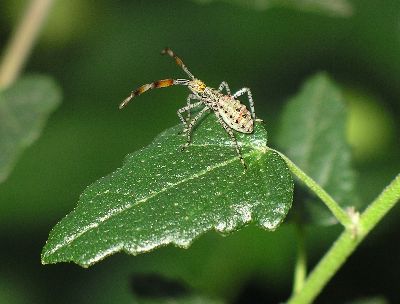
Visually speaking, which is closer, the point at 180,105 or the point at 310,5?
the point at 310,5

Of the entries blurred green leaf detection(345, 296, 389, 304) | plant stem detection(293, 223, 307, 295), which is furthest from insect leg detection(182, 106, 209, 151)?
blurred green leaf detection(345, 296, 389, 304)

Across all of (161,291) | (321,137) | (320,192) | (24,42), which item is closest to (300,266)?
(320,192)

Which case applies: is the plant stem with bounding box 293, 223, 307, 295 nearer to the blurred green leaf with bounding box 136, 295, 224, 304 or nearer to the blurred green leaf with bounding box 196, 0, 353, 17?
the blurred green leaf with bounding box 136, 295, 224, 304

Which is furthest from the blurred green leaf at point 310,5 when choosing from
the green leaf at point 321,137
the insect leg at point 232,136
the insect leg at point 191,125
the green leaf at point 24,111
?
the insect leg at point 232,136

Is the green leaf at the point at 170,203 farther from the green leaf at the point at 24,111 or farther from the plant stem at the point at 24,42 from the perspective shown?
the plant stem at the point at 24,42

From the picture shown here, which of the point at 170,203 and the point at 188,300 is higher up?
the point at 170,203

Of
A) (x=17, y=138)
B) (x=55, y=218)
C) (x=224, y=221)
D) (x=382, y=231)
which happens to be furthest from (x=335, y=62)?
(x=224, y=221)

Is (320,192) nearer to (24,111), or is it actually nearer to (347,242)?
(347,242)

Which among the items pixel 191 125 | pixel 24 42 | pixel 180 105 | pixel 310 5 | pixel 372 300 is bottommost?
pixel 180 105

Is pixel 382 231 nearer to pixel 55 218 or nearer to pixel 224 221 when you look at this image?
pixel 55 218
